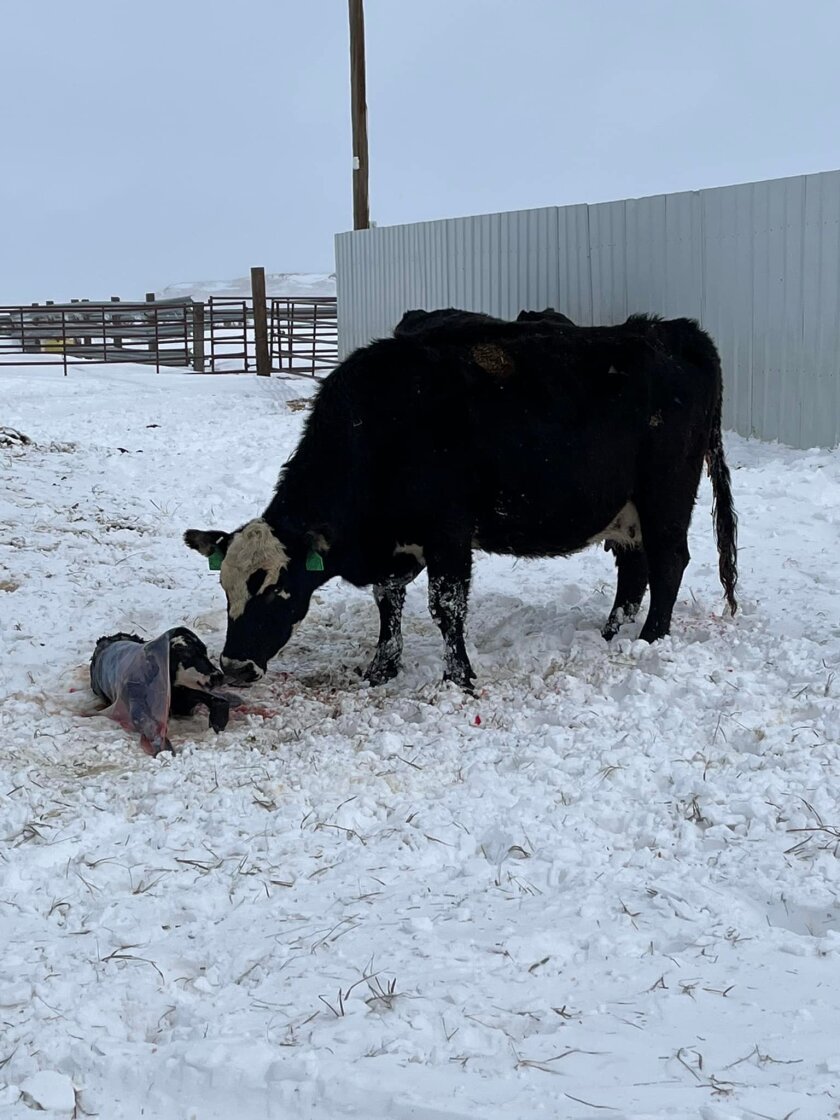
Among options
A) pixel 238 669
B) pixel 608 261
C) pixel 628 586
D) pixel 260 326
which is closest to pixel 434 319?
pixel 628 586

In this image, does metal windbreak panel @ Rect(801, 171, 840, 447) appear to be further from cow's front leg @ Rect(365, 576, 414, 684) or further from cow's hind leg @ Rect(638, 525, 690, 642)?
cow's front leg @ Rect(365, 576, 414, 684)

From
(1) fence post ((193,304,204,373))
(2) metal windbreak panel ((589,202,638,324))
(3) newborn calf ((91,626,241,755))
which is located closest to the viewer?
(3) newborn calf ((91,626,241,755))

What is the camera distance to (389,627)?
6.70 metres

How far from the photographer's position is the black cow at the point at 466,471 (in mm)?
6102

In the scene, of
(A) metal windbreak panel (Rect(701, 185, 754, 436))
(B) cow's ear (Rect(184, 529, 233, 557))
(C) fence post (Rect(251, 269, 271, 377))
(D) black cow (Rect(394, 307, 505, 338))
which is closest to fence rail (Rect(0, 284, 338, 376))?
(C) fence post (Rect(251, 269, 271, 377))

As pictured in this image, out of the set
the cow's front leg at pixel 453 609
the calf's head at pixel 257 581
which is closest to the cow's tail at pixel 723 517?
the cow's front leg at pixel 453 609

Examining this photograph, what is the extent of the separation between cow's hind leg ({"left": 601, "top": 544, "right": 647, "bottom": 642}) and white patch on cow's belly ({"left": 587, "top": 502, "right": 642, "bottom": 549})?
0.25 ft

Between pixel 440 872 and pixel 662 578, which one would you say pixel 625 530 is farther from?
pixel 440 872

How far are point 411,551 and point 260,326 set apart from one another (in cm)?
1722

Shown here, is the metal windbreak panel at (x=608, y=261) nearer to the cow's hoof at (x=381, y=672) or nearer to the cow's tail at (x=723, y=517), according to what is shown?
the cow's tail at (x=723, y=517)

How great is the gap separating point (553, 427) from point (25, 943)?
3729 mm

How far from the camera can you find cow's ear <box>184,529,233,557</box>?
6.03 m

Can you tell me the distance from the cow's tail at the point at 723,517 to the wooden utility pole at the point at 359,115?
14811 millimetres

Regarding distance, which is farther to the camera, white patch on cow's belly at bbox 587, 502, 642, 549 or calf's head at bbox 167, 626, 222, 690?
white patch on cow's belly at bbox 587, 502, 642, 549
